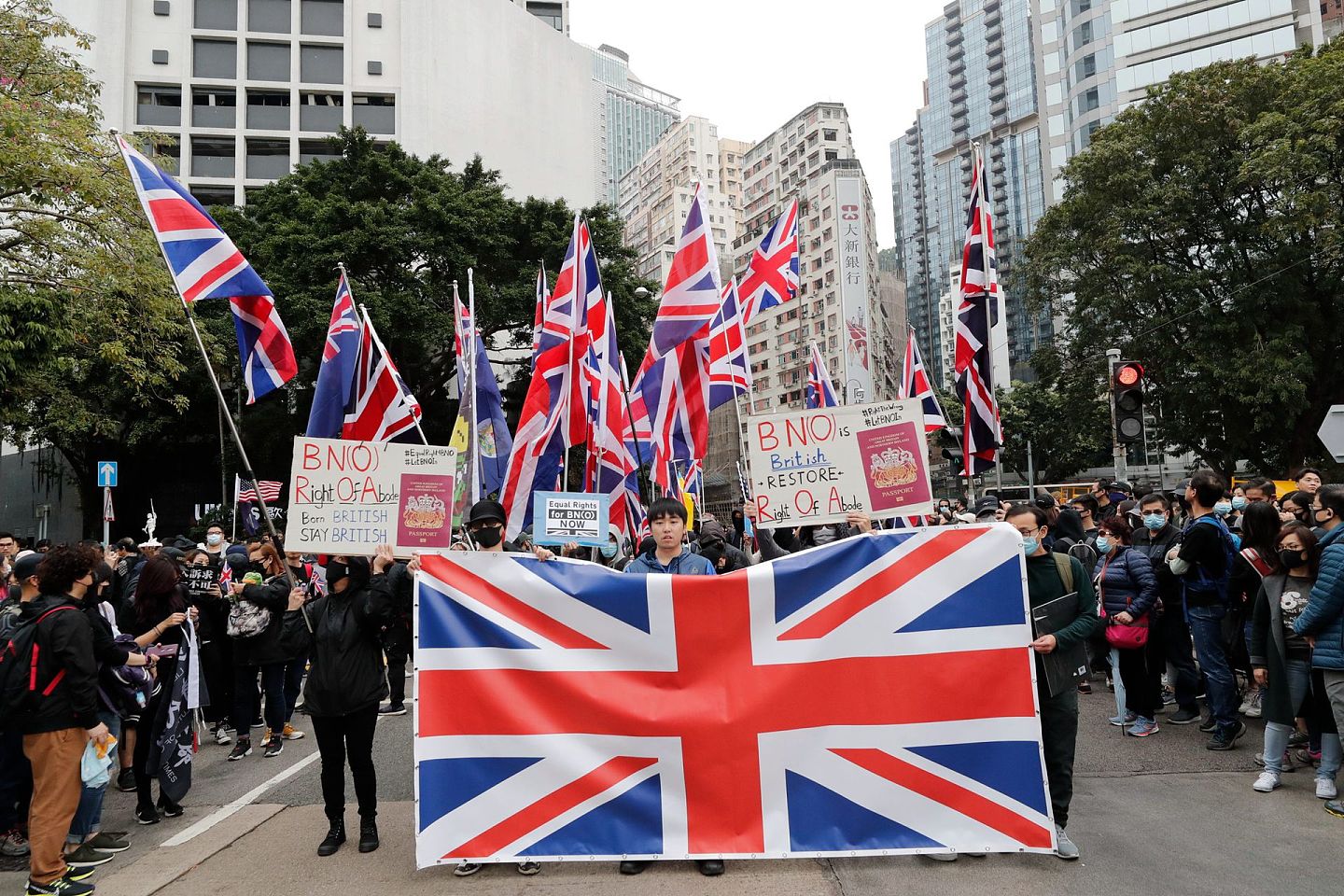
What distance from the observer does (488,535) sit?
600 centimetres

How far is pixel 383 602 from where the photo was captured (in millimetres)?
5395

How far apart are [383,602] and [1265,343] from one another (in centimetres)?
2661

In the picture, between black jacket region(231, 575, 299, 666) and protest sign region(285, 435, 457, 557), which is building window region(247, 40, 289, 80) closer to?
black jacket region(231, 575, 299, 666)

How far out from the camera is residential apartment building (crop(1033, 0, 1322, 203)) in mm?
52438

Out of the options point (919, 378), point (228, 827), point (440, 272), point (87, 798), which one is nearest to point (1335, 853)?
point (228, 827)

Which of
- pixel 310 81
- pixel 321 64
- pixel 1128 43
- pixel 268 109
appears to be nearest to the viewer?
pixel 268 109

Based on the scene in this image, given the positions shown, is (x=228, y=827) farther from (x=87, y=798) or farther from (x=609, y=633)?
(x=609, y=633)

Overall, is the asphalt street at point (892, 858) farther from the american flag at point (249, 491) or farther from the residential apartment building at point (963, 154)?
the residential apartment building at point (963, 154)

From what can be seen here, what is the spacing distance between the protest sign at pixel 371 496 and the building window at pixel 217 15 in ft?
157

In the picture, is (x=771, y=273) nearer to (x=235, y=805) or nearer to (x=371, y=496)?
(x=371, y=496)

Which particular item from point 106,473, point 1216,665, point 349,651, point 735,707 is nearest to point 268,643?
point 349,651

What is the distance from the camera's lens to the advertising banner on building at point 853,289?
2881 inches

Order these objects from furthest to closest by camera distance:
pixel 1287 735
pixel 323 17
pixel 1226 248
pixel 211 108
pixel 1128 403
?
pixel 323 17
pixel 211 108
pixel 1226 248
pixel 1128 403
pixel 1287 735

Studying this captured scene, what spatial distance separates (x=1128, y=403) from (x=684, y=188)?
106864mm
